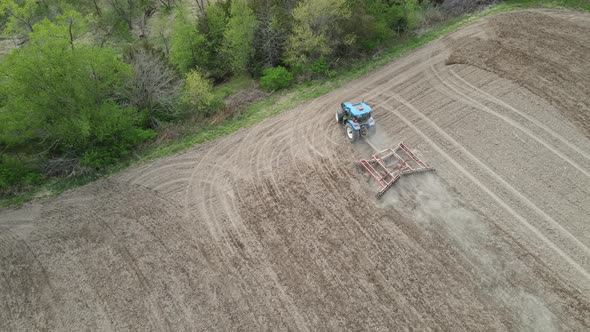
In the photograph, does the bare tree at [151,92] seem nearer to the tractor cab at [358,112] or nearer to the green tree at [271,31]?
the green tree at [271,31]

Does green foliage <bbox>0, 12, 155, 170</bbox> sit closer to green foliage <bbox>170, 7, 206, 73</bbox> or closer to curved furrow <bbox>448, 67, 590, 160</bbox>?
green foliage <bbox>170, 7, 206, 73</bbox>

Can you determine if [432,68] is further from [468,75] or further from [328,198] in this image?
[328,198]

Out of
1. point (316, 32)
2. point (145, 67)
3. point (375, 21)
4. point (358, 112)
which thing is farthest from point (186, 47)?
point (358, 112)

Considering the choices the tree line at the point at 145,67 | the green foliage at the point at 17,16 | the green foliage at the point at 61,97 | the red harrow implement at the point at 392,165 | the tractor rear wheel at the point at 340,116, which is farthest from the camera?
the green foliage at the point at 17,16

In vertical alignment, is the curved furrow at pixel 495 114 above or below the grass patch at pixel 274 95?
below

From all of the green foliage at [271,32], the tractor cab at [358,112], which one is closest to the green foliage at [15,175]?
the green foliage at [271,32]

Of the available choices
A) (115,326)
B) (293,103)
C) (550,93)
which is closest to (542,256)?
(550,93)

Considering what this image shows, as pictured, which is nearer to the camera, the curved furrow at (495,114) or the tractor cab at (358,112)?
the curved furrow at (495,114)
